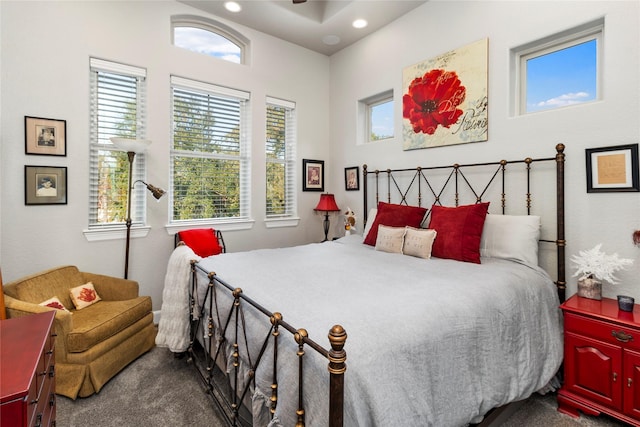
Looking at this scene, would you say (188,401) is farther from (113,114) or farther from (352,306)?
(113,114)

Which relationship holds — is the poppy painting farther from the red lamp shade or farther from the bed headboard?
the red lamp shade

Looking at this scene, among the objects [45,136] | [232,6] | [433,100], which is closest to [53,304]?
[45,136]

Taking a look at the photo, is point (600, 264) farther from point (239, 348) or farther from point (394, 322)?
point (239, 348)

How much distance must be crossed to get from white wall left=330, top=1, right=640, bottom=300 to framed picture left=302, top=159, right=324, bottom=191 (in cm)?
80

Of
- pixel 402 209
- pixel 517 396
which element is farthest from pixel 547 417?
pixel 402 209

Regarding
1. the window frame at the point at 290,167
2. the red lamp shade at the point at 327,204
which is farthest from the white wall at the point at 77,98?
the red lamp shade at the point at 327,204

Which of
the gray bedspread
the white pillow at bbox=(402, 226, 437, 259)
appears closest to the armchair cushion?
the gray bedspread

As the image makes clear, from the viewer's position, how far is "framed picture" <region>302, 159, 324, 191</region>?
4398mm

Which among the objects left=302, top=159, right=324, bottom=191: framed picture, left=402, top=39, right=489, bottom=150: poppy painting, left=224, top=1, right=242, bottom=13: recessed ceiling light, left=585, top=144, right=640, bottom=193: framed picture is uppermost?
left=224, top=1, right=242, bottom=13: recessed ceiling light

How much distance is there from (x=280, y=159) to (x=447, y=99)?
7.13 feet

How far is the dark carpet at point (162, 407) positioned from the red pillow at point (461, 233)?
3.20 feet

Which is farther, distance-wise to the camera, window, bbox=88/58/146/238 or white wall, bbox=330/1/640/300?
window, bbox=88/58/146/238

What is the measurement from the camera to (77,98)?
2791 millimetres

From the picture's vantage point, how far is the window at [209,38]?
3475 mm
